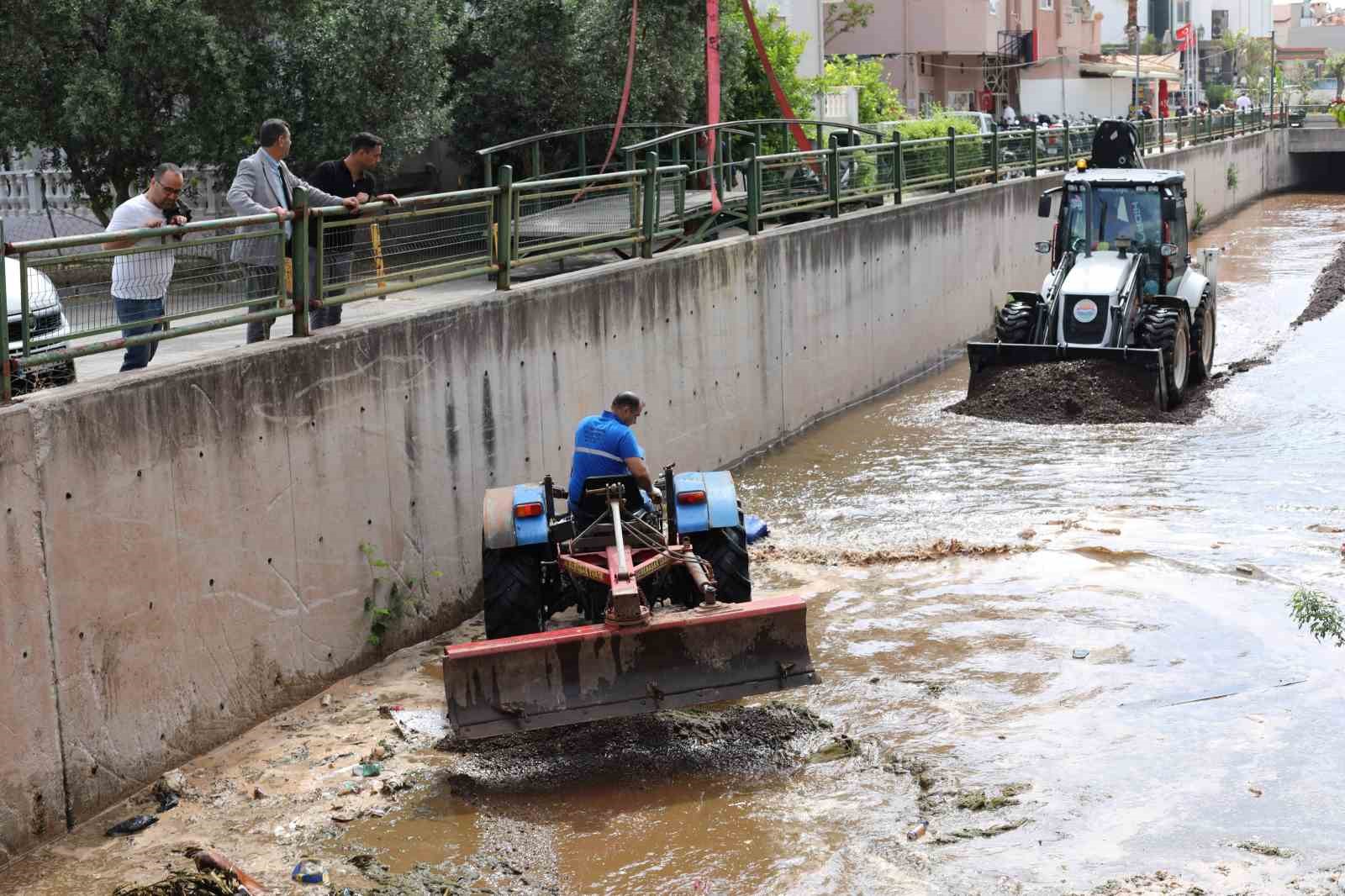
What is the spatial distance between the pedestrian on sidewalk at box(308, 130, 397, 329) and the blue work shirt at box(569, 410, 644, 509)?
183 cm

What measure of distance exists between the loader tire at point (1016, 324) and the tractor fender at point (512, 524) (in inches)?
353

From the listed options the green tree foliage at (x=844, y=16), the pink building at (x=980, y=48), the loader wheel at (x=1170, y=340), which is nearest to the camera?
the loader wheel at (x=1170, y=340)

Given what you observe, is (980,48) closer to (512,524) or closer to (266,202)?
(266,202)

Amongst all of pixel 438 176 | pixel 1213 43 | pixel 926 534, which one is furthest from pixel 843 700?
pixel 1213 43

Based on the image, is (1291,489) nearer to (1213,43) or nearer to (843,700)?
(843,700)

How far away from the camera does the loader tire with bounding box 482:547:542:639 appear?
8.91m

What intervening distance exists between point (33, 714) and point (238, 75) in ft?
38.4

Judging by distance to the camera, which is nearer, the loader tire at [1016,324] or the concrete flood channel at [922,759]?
the concrete flood channel at [922,759]

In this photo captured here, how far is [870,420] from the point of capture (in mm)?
17422

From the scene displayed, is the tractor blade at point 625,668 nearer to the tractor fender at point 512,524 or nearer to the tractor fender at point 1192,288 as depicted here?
the tractor fender at point 512,524

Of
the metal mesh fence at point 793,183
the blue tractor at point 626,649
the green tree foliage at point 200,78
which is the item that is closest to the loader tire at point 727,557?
the blue tractor at point 626,649

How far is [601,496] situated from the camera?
9.00 meters

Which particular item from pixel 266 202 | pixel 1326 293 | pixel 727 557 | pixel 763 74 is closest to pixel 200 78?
pixel 266 202

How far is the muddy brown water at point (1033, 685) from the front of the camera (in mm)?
6902
